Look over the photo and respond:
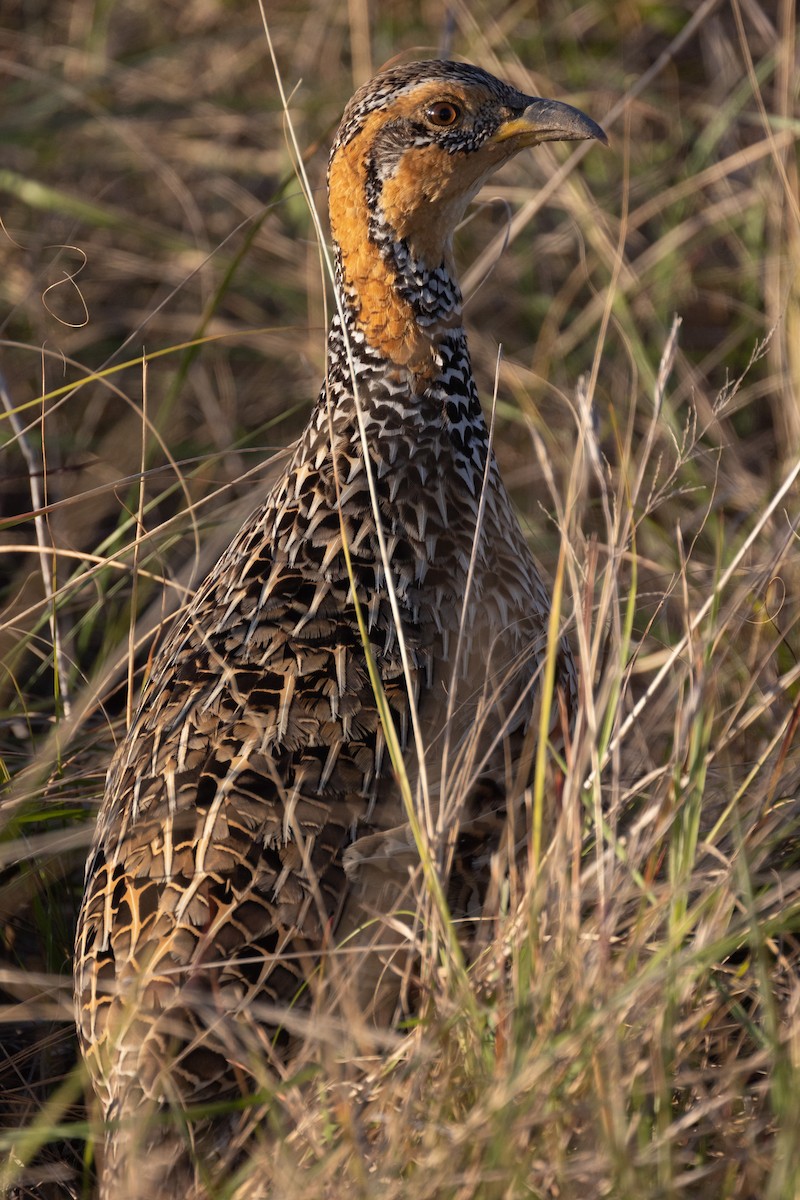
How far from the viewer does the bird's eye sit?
3369 millimetres

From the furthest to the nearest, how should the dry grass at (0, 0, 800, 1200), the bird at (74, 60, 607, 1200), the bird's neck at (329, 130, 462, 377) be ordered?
1. the bird's neck at (329, 130, 462, 377)
2. the bird at (74, 60, 607, 1200)
3. the dry grass at (0, 0, 800, 1200)

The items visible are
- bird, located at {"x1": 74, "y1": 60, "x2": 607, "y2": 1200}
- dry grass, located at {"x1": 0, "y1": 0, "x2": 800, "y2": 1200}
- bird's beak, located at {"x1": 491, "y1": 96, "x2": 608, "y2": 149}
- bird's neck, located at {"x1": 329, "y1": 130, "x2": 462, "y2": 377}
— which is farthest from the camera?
bird's beak, located at {"x1": 491, "y1": 96, "x2": 608, "y2": 149}

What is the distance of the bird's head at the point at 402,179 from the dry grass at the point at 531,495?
10.6 inches

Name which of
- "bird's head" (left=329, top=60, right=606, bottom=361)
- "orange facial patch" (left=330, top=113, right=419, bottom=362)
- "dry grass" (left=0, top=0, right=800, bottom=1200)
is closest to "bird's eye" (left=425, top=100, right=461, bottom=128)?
"bird's head" (left=329, top=60, right=606, bottom=361)

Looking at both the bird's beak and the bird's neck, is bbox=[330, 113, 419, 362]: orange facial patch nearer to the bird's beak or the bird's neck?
the bird's neck

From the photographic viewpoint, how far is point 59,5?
21.3ft

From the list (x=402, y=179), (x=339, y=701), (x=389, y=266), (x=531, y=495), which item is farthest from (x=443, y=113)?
(x=531, y=495)

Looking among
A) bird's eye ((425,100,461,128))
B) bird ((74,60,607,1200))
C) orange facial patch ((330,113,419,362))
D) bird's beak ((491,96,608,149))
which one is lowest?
bird ((74,60,607,1200))

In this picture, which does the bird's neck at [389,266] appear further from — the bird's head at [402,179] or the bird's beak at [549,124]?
the bird's beak at [549,124]

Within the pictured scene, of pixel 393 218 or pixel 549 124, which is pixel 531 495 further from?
pixel 393 218

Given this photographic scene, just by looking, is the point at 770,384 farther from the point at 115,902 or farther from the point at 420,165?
the point at 115,902

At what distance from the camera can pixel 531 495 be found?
520cm

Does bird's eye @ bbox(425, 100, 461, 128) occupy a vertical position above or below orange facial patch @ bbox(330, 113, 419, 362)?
above

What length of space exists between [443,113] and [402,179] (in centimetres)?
22
